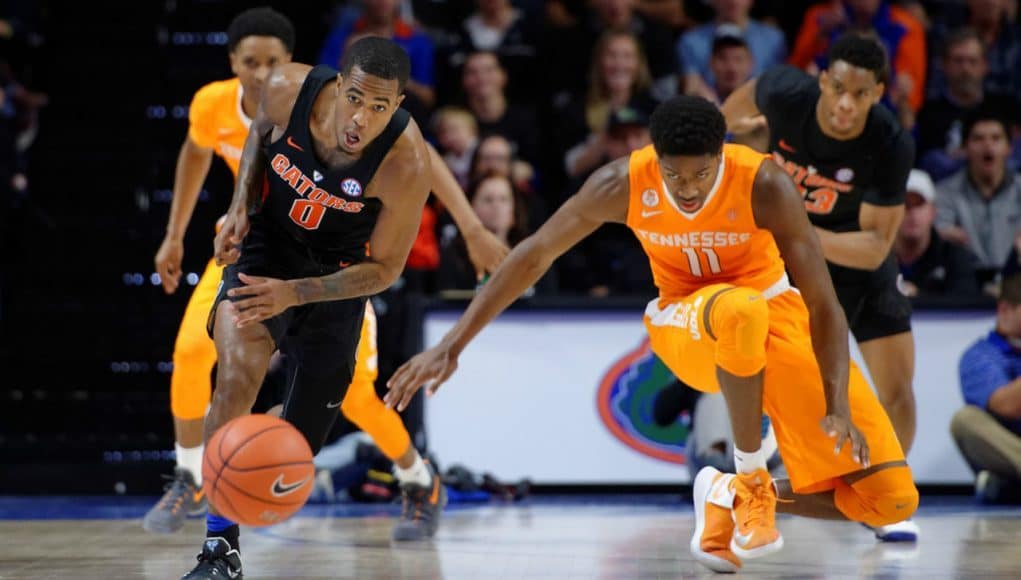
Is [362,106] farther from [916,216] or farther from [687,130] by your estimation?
[916,216]

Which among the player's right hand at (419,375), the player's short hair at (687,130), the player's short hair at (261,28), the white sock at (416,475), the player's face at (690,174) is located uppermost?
the player's short hair at (261,28)

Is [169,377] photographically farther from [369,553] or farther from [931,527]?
[931,527]

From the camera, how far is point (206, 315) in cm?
584

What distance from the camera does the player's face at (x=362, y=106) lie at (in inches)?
178

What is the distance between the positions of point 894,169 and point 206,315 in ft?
9.31

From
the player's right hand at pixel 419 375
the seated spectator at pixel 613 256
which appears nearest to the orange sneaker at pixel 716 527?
the player's right hand at pixel 419 375

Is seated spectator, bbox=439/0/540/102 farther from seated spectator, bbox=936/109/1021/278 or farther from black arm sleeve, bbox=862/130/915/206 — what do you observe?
black arm sleeve, bbox=862/130/915/206

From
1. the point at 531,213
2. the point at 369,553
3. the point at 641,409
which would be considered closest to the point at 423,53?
the point at 531,213

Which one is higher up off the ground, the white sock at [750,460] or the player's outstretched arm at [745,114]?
the player's outstretched arm at [745,114]

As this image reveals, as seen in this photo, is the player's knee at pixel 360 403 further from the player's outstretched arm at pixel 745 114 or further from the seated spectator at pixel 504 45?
the seated spectator at pixel 504 45

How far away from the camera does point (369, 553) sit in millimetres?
5422

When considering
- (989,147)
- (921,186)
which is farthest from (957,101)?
(921,186)

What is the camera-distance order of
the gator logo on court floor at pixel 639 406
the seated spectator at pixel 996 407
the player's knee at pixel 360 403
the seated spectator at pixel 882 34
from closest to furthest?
the player's knee at pixel 360 403 < the seated spectator at pixel 996 407 < the gator logo on court floor at pixel 639 406 < the seated spectator at pixel 882 34

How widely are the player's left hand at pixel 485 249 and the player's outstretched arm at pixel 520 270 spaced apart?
692 millimetres
